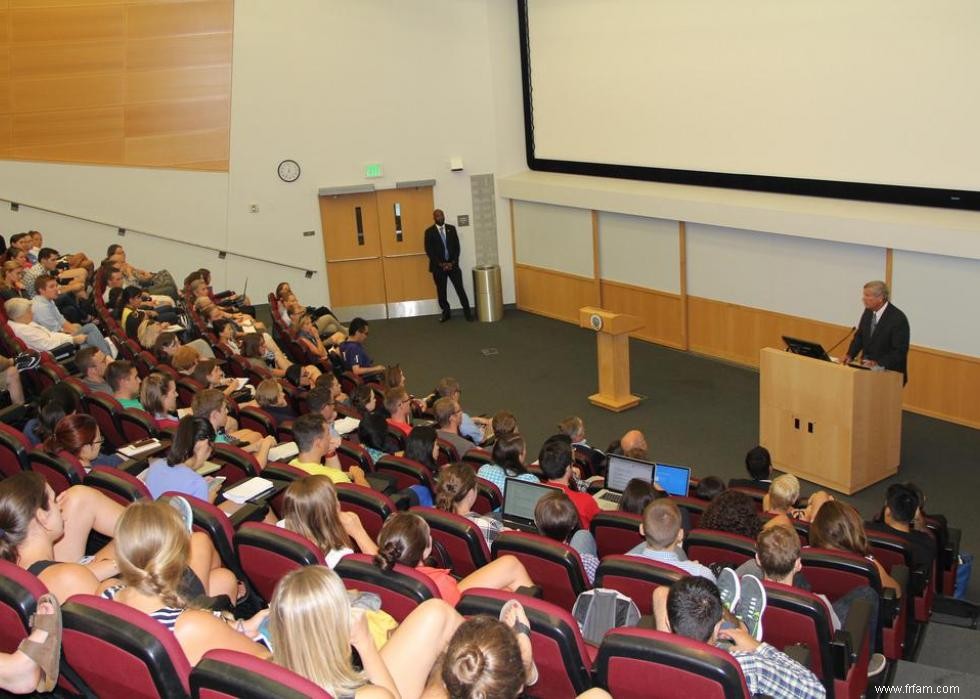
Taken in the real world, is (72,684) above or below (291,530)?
below

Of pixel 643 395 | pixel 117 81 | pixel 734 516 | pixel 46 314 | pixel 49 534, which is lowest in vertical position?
pixel 643 395

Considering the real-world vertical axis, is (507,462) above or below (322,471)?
below

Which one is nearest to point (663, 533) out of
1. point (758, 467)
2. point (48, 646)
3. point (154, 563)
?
point (154, 563)

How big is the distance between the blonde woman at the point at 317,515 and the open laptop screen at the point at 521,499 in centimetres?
122

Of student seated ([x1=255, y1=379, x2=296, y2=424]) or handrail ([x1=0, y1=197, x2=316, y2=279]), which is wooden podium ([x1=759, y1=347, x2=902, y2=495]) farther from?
handrail ([x1=0, y1=197, x2=316, y2=279])

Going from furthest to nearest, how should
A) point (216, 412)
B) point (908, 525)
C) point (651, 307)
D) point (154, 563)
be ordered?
point (651, 307) < point (216, 412) < point (908, 525) < point (154, 563)

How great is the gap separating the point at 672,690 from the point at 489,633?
65 cm

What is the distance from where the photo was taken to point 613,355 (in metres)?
9.06

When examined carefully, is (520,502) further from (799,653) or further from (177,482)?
(799,653)

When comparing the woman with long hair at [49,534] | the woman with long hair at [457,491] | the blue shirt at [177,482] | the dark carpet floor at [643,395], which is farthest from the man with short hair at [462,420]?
the woman with long hair at [49,534]

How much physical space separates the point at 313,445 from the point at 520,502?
1065 millimetres

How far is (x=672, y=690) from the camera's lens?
9.11 ft

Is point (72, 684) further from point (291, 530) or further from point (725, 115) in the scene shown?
point (725, 115)

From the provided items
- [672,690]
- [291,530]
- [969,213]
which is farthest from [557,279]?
[672,690]
